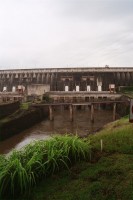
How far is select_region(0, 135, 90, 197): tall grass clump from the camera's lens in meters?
7.97

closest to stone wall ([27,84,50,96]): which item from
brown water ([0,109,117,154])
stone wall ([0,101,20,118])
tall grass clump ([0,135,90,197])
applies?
brown water ([0,109,117,154])

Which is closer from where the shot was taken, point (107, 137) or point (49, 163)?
point (49, 163)

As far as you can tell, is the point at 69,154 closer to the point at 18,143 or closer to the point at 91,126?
the point at 18,143

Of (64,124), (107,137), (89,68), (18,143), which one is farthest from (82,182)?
(89,68)

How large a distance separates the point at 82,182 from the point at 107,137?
398 cm

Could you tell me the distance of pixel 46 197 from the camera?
7730mm

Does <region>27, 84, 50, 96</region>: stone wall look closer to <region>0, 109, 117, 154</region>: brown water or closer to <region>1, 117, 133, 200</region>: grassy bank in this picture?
<region>0, 109, 117, 154</region>: brown water

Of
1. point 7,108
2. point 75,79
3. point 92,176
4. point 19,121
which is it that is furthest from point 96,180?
point 75,79

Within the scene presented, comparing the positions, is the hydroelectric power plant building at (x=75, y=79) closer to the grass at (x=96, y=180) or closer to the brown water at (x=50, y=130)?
the brown water at (x=50, y=130)

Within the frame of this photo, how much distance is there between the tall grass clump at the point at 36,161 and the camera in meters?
7.97

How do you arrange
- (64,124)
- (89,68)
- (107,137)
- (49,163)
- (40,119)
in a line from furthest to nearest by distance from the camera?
(89,68)
(40,119)
(64,124)
(107,137)
(49,163)

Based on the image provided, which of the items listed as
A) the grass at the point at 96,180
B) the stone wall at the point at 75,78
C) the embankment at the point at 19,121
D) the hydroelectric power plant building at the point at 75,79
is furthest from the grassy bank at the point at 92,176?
the stone wall at the point at 75,78

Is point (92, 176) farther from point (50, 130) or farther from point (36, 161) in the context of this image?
point (50, 130)

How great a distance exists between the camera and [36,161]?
27.9 ft
